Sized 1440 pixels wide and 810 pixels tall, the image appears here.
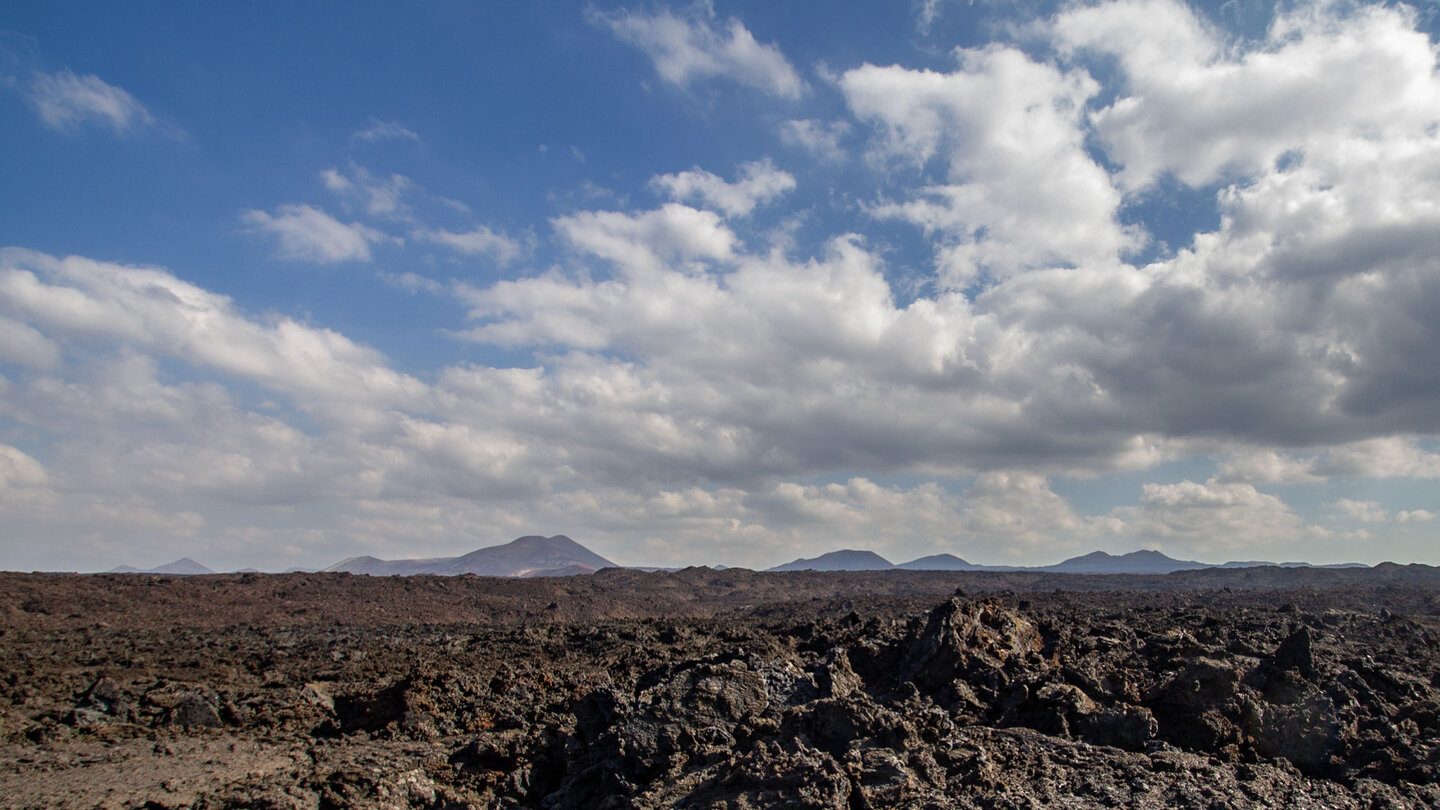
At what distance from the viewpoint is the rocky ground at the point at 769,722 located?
327 inches

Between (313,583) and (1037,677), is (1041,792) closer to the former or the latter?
(1037,677)

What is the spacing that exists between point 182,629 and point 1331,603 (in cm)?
5470

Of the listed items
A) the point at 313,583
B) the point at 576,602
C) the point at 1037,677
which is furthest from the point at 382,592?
the point at 1037,677

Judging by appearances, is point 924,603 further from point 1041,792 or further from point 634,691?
point 1041,792

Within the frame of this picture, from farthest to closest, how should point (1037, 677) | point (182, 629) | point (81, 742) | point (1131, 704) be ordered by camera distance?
point (182, 629) < point (81, 742) < point (1037, 677) < point (1131, 704)

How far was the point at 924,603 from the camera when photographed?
147ft

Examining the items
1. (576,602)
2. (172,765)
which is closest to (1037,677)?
(172,765)

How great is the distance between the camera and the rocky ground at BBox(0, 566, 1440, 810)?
8.30 m

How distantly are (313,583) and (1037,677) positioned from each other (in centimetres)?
4730

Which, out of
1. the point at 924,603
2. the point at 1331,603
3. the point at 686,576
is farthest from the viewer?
the point at 686,576

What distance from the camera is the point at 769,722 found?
9.86 metres

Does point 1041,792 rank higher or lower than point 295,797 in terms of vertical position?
higher

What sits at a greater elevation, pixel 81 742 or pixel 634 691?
pixel 634 691

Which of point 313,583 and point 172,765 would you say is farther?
point 313,583
